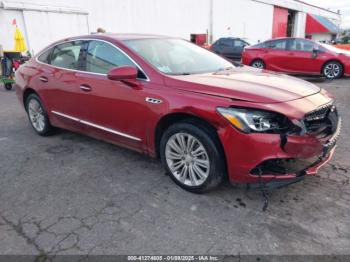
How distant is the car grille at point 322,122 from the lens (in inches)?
112

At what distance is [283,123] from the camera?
2740mm

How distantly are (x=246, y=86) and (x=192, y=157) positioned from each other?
2.87 feet

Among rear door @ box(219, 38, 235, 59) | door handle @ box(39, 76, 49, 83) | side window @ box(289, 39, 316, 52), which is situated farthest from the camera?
rear door @ box(219, 38, 235, 59)

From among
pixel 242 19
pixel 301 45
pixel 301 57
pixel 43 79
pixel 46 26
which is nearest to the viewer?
pixel 43 79

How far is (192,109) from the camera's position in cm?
299

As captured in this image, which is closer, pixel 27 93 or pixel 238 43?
pixel 27 93

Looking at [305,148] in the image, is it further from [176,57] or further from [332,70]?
[332,70]

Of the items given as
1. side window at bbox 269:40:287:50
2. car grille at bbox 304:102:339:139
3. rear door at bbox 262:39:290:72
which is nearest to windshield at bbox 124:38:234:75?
car grille at bbox 304:102:339:139

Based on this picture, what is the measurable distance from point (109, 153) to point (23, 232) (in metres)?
1.81

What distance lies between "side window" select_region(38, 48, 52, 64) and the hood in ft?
8.45

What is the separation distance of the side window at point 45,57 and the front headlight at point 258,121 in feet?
11.1

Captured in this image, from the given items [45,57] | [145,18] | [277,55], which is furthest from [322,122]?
[145,18]

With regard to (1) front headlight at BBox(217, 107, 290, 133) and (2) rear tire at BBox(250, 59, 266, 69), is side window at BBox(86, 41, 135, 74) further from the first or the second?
(2) rear tire at BBox(250, 59, 266, 69)

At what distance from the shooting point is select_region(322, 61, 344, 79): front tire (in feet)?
34.3
